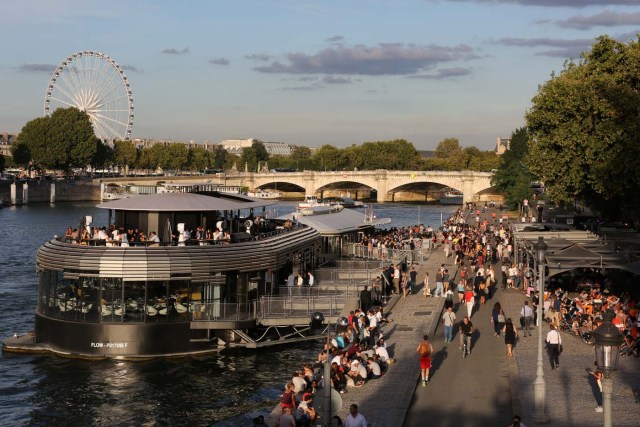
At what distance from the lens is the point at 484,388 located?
2548 cm

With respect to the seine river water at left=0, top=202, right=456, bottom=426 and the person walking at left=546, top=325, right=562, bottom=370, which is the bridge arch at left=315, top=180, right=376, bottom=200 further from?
the person walking at left=546, top=325, right=562, bottom=370

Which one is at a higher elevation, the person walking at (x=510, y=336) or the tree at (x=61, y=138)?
the tree at (x=61, y=138)

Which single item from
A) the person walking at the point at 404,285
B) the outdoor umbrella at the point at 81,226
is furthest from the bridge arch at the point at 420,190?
the outdoor umbrella at the point at 81,226

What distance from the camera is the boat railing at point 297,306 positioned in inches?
1390

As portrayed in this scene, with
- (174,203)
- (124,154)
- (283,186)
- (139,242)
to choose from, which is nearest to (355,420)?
(139,242)

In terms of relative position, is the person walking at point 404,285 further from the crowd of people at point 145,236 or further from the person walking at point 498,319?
the person walking at point 498,319

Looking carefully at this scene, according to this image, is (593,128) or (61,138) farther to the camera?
(61,138)

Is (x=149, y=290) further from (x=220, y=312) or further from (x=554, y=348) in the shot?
(x=554, y=348)

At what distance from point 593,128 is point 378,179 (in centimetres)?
12016

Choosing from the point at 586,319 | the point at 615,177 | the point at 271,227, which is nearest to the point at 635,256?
the point at 586,319

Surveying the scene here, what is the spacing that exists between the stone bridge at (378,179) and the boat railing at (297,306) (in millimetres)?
122061

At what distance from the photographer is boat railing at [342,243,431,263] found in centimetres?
5050

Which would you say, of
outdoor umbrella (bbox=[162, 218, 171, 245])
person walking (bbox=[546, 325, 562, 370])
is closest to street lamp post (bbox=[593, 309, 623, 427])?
person walking (bbox=[546, 325, 562, 370])

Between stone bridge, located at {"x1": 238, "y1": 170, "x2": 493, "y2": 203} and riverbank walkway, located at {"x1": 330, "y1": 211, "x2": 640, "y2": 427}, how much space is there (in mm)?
124941
